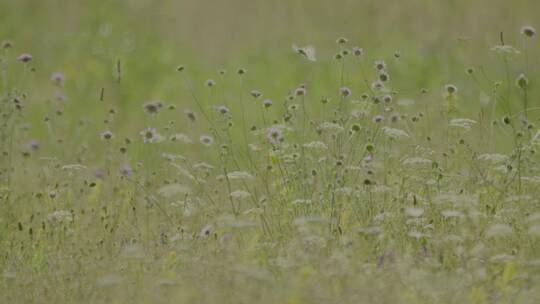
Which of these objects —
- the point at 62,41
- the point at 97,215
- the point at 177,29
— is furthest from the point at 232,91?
the point at 97,215

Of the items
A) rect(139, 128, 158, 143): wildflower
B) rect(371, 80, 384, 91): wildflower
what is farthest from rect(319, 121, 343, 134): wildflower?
rect(139, 128, 158, 143): wildflower

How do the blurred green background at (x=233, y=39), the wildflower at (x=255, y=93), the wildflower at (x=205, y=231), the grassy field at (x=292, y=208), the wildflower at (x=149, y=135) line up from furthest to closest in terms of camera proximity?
the blurred green background at (x=233, y=39), the wildflower at (x=255, y=93), the wildflower at (x=149, y=135), the wildflower at (x=205, y=231), the grassy field at (x=292, y=208)

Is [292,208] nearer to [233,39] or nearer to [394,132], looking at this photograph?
[394,132]

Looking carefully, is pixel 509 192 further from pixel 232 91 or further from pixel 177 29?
pixel 177 29


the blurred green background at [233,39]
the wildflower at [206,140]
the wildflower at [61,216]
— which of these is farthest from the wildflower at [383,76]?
the blurred green background at [233,39]

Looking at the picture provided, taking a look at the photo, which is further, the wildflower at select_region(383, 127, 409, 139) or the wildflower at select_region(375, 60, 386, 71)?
the wildflower at select_region(375, 60, 386, 71)

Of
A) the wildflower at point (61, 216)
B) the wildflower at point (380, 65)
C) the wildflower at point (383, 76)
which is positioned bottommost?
the wildflower at point (61, 216)

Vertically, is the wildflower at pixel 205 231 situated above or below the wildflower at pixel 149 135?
below

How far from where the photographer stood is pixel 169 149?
8539 millimetres

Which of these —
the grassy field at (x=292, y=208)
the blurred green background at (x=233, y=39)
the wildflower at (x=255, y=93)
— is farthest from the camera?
the blurred green background at (x=233, y=39)

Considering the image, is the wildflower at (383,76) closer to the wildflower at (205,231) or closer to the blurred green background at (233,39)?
the wildflower at (205,231)

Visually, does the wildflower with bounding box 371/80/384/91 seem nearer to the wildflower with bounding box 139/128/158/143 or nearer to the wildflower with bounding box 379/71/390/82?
the wildflower with bounding box 379/71/390/82

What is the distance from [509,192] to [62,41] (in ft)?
24.0

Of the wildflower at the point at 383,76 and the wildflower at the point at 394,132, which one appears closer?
the wildflower at the point at 394,132
